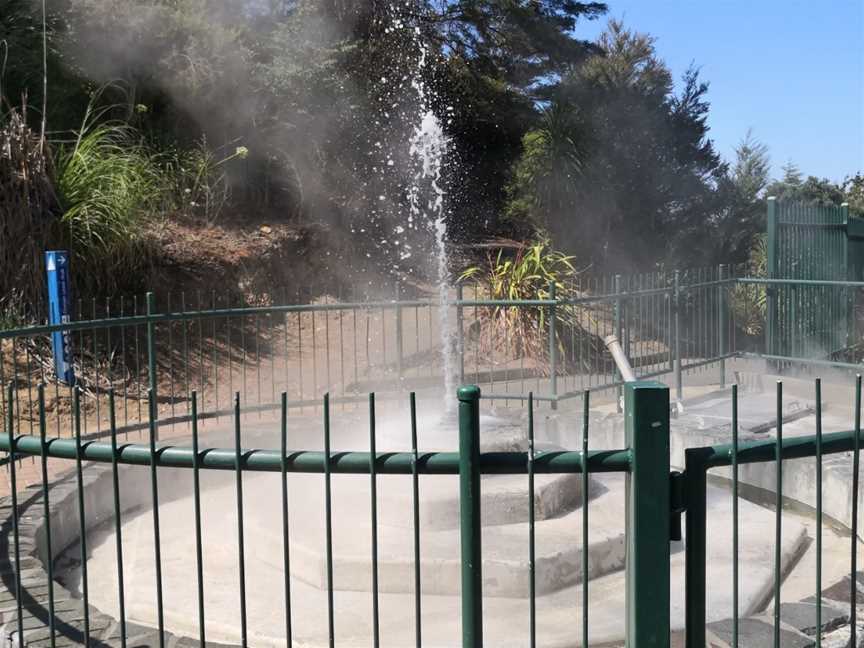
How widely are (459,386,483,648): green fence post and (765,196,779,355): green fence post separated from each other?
8.16 m

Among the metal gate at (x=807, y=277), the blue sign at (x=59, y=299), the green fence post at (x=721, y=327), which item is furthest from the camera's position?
the metal gate at (x=807, y=277)

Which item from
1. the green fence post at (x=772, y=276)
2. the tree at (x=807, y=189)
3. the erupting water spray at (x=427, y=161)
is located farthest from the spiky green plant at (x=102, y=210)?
the tree at (x=807, y=189)

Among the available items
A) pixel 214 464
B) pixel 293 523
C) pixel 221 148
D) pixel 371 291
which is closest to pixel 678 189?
pixel 371 291

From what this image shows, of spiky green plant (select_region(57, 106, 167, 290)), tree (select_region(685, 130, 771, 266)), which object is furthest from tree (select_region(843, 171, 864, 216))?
spiky green plant (select_region(57, 106, 167, 290))

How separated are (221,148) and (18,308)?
554cm

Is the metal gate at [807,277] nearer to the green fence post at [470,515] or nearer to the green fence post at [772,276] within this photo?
the green fence post at [772,276]

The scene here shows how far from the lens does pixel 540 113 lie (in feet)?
54.1

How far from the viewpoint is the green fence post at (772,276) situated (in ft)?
31.3

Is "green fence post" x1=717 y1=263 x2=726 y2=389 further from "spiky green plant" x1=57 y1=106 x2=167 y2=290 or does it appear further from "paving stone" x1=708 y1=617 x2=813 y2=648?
"spiky green plant" x1=57 y1=106 x2=167 y2=290

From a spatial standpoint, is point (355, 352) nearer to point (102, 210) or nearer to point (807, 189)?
point (102, 210)

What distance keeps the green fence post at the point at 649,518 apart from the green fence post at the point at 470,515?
37 cm

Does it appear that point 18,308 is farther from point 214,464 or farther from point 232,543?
point 214,464

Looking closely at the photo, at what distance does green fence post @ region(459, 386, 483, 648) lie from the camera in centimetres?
220

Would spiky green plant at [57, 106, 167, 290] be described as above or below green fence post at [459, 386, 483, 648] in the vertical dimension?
above
